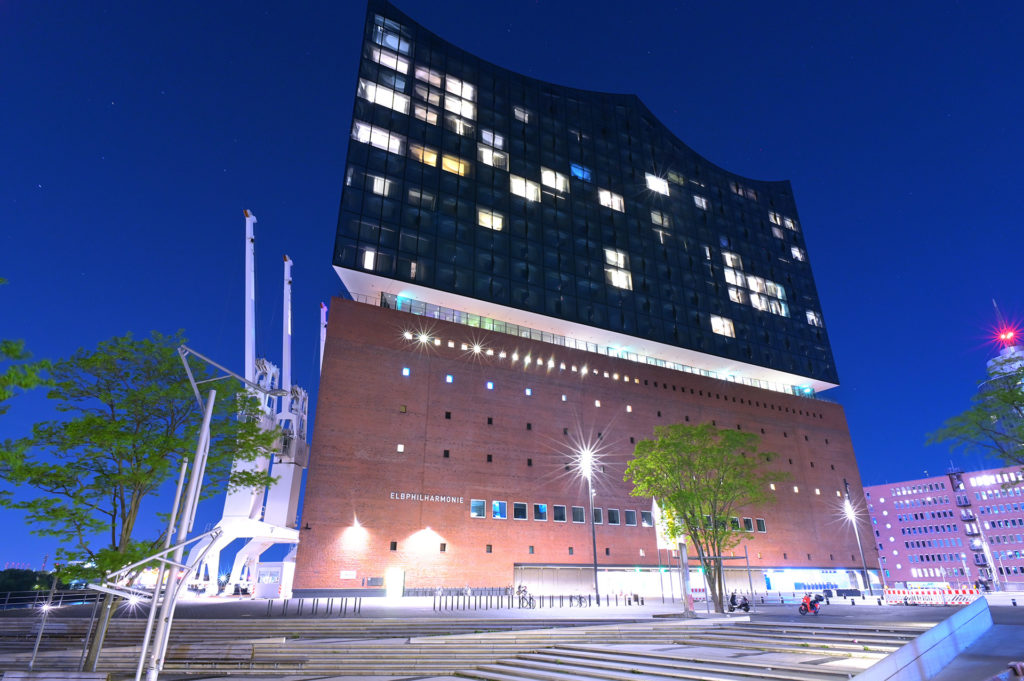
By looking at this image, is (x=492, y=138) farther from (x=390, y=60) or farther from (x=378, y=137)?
(x=378, y=137)

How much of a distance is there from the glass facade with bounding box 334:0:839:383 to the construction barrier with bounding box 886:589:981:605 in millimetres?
30099

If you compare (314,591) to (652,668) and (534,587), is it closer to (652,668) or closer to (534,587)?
(534,587)

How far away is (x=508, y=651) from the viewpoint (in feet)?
59.5

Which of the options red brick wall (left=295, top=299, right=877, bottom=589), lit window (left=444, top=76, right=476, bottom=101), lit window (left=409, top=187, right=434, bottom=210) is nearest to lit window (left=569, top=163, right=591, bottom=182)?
lit window (left=444, top=76, right=476, bottom=101)

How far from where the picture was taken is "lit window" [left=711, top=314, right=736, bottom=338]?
64.5 meters

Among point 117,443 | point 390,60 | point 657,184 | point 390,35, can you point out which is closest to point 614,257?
point 657,184

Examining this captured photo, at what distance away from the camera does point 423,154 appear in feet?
171

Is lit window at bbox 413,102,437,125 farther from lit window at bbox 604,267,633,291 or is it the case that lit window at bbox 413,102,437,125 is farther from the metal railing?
the metal railing

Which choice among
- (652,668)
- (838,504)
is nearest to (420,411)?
(652,668)

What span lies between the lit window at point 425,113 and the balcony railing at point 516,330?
18.5 m

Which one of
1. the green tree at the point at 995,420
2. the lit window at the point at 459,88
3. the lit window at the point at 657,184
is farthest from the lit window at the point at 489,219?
the green tree at the point at 995,420

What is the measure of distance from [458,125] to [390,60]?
28.5ft

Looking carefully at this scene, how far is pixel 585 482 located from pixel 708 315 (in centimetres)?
2741

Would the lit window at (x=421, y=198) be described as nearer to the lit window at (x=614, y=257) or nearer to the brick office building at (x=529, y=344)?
the brick office building at (x=529, y=344)
